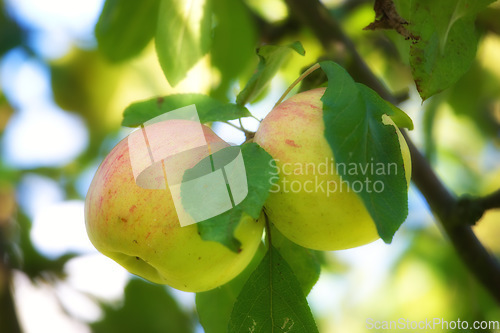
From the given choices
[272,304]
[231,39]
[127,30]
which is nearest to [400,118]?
[272,304]

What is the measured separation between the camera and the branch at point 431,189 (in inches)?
42.8

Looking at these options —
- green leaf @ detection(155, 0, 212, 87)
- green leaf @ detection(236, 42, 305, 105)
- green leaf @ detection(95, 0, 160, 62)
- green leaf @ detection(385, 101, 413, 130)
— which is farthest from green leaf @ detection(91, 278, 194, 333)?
green leaf @ detection(385, 101, 413, 130)

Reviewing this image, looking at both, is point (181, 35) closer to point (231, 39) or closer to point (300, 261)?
point (231, 39)

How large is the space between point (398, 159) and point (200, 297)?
0.47 meters

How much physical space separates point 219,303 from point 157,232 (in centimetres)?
31

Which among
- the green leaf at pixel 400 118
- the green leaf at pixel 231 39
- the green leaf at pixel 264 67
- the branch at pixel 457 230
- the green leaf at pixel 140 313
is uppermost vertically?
the green leaf at pixel 264 67

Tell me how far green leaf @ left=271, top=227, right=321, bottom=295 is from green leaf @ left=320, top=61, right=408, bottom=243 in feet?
0.84

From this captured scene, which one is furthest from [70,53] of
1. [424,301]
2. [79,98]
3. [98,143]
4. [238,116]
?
[424,301]

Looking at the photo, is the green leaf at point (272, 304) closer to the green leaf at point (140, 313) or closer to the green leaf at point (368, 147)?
the green leaf at point (368, 147)

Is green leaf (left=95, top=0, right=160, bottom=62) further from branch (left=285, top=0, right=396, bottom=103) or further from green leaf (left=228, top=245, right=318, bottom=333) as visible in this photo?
green leaf (left=228, top=245, right=318, bottom=333)

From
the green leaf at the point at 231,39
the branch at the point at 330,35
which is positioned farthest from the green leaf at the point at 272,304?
the green leaf at the point at 231,39

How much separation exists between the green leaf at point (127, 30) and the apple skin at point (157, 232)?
545 mm

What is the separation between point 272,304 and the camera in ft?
2.70

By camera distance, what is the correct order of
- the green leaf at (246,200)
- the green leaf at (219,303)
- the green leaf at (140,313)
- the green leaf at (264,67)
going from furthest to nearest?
the green leaf at (140,313) → the green leaf at (219,303) → the green leaf at (264,67) → the green leaf at (246,200)
